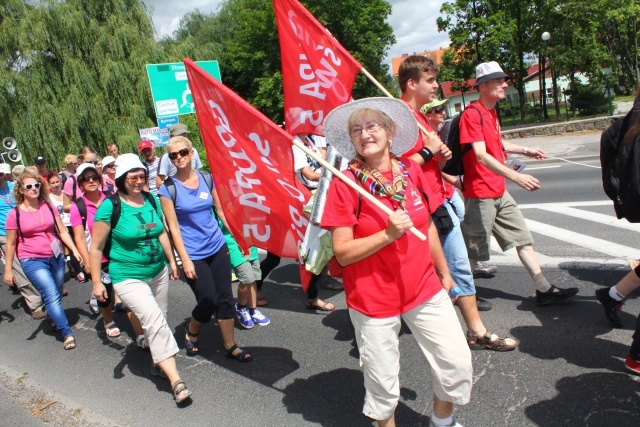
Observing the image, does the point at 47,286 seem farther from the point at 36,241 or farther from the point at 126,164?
the point at 126,164

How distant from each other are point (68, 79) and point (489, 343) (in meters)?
23.3

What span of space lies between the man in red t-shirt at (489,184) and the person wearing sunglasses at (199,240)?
2051mm

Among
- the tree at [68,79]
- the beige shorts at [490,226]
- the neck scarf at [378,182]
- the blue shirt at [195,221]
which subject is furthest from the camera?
the tree at [68,79]

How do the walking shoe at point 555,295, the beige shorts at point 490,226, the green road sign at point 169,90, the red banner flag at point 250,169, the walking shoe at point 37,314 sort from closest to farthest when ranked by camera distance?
the red banner flag at point 250,169
the beige shorts at point 490,226
the walking shoe at point 555,295
the walking shoe at point 37,314
the green road sign at point 169,90

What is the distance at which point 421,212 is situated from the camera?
281 centimetres

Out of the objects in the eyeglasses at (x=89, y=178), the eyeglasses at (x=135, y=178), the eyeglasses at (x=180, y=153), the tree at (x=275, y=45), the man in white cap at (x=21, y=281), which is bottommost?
the man in white cap at (x=21, y=281)

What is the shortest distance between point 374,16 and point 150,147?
3231cm

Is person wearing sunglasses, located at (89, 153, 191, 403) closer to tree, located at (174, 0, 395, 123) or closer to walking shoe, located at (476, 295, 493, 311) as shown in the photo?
walking shoe, located at (476, 295, 493, 311)

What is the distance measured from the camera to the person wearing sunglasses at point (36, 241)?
5629 millimetres

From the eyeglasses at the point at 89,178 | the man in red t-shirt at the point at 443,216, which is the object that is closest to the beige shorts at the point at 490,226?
the man in red t-shirt at the point at 443,216

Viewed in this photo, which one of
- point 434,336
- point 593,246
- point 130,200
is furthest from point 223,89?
point 593,246

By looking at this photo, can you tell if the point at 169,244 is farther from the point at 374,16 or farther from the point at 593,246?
→ the point at 374,16

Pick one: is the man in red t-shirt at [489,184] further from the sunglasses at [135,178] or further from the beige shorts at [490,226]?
the sunglasses at [135,178]

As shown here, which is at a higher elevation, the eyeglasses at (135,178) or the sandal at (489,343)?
the eyeglasses at (135,178)
